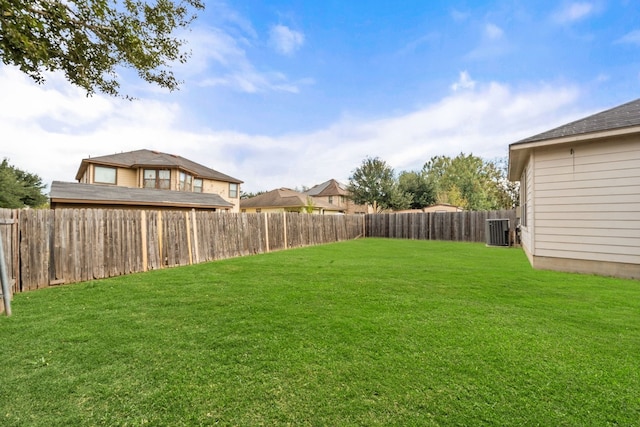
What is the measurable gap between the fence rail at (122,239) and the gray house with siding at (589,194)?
717 centimetres

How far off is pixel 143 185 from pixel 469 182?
38985 millimetres

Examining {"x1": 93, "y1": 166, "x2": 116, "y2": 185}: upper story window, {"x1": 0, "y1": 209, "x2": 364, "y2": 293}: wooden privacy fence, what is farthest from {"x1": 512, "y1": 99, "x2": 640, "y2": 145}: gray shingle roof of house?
{"x1": 93, "y1": 166, "x2": 116, "y2": 185}: upper story window

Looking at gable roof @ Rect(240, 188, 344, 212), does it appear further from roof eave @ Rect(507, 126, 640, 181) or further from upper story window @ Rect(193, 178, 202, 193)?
roof eave @ Rect(507, 126, 640, 181)

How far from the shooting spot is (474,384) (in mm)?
1941

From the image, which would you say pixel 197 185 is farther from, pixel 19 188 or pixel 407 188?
pixel 407 188

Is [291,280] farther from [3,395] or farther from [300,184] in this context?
[300,184]

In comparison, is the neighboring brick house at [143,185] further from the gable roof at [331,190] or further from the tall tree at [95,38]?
the gable roof at [331,190]

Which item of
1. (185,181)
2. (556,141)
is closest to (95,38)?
(556,141)

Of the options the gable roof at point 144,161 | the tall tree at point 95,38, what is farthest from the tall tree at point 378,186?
the tall tree at point 95,38

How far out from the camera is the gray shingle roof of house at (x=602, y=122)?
5.30 m

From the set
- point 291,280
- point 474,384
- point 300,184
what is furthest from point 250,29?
point 300,184

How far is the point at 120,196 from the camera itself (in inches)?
525

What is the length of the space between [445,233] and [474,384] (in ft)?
45.7

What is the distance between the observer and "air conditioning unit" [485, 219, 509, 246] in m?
11.9
